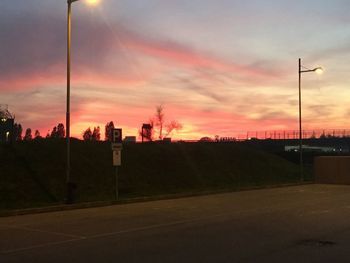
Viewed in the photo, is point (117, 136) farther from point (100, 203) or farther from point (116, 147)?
point (100, 203)

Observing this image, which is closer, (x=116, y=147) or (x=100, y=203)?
(x=100, y=203)

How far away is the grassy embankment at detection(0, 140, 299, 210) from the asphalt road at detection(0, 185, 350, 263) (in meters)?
5.16

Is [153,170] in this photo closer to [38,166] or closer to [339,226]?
A: [38,166]

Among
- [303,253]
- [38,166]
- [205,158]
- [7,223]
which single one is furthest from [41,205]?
[205,158]

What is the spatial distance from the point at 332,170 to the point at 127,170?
50.8ft

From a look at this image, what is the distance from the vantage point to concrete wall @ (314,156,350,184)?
125 ft

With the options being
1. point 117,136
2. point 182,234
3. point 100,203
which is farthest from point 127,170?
point 182,234

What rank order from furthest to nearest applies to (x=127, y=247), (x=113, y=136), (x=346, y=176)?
(x=346, y=176)
(x=113, y=136)
(x=127, y=247)

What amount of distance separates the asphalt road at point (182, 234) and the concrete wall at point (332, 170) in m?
18.8

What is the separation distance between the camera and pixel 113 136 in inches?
934

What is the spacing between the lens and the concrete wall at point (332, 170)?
38.0 metres

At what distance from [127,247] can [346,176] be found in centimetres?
3005

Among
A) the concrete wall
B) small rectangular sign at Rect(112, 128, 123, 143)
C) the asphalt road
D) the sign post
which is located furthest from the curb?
the concrete wall

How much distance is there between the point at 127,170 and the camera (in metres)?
32.4
